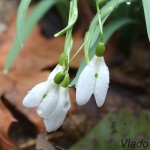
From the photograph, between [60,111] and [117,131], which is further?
[117,131]

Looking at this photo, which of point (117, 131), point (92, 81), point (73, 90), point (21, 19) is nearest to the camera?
point (92, 81)

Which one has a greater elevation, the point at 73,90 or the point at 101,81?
the point at 101,81

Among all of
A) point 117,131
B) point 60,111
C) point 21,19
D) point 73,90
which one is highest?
point 21,19

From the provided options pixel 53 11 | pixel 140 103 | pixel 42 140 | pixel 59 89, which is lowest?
pixel 140 103

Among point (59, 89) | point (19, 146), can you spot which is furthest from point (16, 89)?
point (59, 89)

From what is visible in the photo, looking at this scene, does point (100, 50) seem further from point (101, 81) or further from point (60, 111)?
point (60, 111)

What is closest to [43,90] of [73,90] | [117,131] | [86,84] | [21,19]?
[86,84]

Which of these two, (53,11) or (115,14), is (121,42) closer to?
(115,14)

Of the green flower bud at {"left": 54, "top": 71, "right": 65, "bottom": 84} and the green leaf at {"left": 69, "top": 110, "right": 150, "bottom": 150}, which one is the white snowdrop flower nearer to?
the green flower bud at {"left": 54, "top": 71, "right": 65, "bottom": 84}

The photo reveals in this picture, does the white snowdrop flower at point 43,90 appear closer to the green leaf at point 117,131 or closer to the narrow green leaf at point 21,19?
the narrow green leaf at point 21,19
